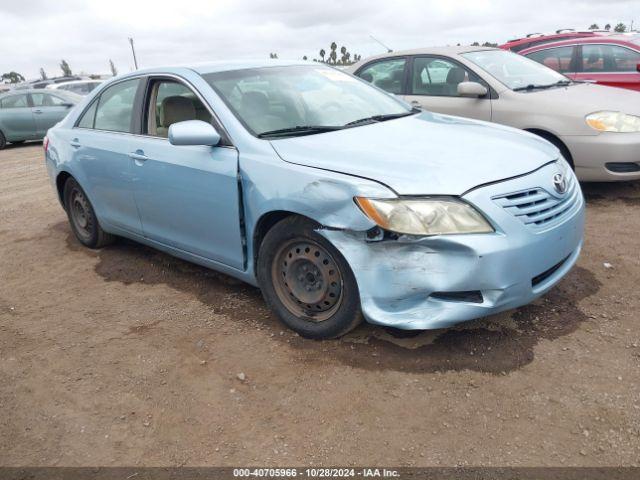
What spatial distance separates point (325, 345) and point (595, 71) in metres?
6.56

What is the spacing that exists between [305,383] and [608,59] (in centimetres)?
692

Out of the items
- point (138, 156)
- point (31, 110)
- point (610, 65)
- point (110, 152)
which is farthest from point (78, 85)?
point (138, 156)

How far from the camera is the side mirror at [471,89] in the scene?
5.53m

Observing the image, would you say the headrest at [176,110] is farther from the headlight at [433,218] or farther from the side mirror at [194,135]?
the headlight at [433,218]

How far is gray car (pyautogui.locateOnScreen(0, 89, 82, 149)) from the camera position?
13.4 m

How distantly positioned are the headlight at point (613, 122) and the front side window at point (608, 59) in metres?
2.72

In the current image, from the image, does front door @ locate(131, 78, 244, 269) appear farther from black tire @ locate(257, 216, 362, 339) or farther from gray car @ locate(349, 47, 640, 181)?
gray car @ locate(349, 47, 640, 181)

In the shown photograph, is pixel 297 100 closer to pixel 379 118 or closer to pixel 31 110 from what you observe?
pixel 379 118

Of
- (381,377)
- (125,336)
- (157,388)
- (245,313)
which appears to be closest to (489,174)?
(381,377)

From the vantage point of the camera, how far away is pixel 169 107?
152 inches

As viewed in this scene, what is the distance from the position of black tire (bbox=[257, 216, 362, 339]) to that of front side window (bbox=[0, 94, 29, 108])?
1267 cm

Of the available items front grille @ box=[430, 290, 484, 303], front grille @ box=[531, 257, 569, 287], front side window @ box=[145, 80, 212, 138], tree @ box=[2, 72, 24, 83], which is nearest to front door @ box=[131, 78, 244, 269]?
front side window @ box=[145, 80, 212, 138]

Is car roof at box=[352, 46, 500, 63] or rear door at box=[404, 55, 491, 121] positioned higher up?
car roof at box=[352, 46, 500, 63]

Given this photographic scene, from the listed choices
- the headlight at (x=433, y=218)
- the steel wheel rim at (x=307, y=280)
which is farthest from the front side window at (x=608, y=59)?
the steel wheel rim at (x=307, y=280)
